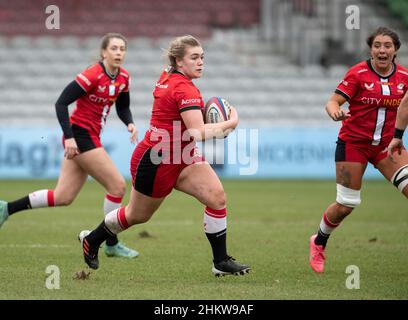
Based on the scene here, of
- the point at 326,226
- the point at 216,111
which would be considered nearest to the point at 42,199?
the point at 216,111

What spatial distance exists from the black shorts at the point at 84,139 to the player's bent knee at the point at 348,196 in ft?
9.02

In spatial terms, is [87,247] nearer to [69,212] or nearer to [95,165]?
[95,165]

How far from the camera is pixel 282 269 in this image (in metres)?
8.28

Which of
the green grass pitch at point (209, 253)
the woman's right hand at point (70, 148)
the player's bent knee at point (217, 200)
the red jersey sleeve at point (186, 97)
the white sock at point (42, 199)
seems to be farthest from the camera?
the white sock at point (42, 199)

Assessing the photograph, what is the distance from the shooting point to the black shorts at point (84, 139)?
9141 millimetres

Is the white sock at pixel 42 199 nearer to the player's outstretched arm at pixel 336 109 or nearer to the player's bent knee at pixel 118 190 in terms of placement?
the player's bent knee at pixel 118 190

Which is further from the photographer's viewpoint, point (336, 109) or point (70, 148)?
point (70, 148)

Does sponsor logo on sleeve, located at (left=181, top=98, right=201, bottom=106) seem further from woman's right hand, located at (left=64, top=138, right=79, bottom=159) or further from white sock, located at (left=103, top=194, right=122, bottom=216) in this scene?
white sock, located at (left=103, top=194, right=122, bottom=216)

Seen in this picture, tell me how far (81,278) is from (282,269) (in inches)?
80.2

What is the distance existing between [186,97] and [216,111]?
354 millimetres

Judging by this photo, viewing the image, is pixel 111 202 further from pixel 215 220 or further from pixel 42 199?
pixel 215 220

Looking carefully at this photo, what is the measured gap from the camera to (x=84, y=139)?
9188 millimetres

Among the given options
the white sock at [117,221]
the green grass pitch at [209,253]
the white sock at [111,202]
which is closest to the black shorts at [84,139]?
the white sock at [111,202]

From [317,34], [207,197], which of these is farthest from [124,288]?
[317,34]
